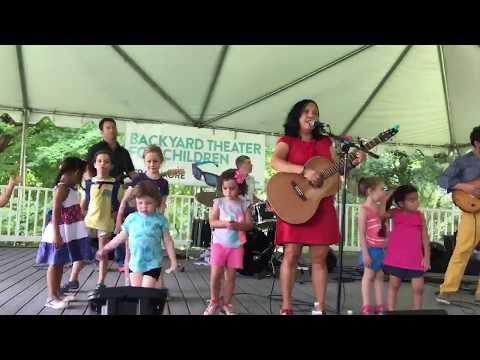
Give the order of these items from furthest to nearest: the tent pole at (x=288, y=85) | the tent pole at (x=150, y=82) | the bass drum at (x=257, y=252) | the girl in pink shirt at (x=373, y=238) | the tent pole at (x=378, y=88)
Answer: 1. the tent pole at (x=378, y=88)
2. the tent pole at (x=288, y=85)
3. the tent pole at (x=150, y=82)
4. the bass drum at (x=257, y=252)
5. the girl in pink shirt at (x=373, y=238)

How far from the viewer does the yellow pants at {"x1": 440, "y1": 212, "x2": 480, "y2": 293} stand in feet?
13.2

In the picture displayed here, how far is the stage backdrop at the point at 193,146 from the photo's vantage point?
6887 millimetres

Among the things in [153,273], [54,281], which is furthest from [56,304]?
[153,273]

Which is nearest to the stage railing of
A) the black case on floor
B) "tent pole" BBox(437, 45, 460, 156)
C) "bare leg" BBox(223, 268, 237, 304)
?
"tent pole" BBox(437, 45, 460, 156)

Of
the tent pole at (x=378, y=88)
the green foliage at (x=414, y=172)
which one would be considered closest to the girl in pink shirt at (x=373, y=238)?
the tent pole at (x=378, y=88)

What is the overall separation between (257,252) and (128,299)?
3244mm

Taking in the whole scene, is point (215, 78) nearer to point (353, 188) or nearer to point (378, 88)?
point (378, 88)

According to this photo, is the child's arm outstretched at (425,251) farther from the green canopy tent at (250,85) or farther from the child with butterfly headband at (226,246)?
the green canopy tent at (250,85)

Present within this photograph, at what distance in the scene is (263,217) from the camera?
5.22 meters

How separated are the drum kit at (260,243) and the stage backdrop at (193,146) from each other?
80.1 inches
